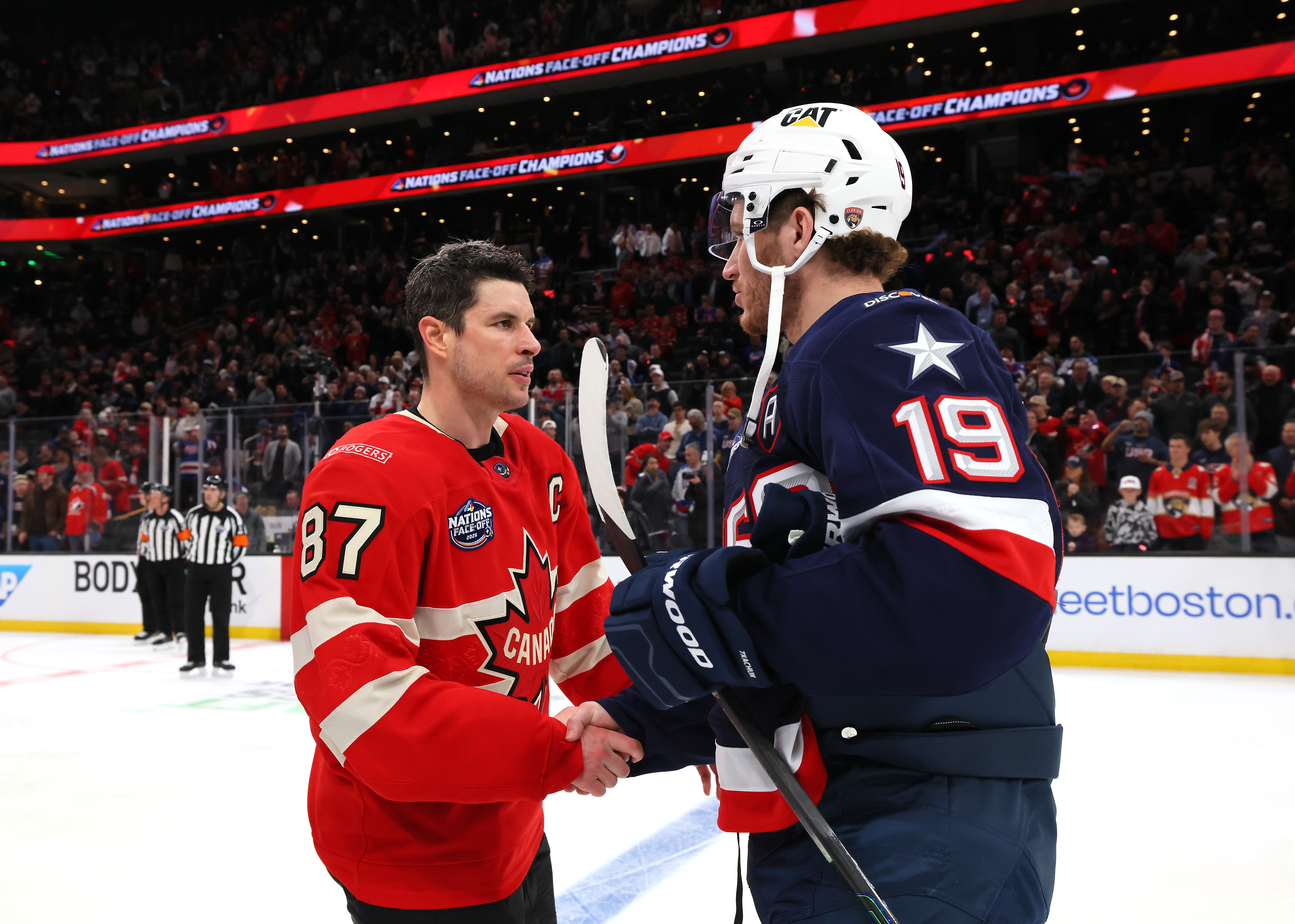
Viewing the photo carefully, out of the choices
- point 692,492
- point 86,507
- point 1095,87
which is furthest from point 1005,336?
point 86,507

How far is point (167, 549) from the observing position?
9.10m

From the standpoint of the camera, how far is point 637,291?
16.3 meters

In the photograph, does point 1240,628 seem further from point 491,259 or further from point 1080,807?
point 491,259

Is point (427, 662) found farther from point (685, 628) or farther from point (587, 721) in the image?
point (685, 628)

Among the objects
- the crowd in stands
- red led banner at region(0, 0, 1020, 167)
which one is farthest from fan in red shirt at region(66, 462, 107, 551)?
red led banner at region(0, 0, 1020, 167)

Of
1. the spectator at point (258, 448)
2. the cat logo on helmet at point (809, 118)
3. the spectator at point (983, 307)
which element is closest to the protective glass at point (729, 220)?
the cat logo on helmet at point (809, 118)

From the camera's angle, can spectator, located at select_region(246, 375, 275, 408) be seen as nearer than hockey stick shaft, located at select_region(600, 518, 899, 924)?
No

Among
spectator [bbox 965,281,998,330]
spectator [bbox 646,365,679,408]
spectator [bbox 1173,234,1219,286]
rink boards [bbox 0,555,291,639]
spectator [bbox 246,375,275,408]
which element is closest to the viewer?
spectator [bbox 646,365,679,408]

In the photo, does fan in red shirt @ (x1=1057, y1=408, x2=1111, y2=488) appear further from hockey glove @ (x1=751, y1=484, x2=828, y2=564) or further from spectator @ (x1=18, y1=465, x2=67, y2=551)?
spectator @ (x1=18, y1=465, x2=67, y2=551)

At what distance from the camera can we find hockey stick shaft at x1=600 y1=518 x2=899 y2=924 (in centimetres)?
100

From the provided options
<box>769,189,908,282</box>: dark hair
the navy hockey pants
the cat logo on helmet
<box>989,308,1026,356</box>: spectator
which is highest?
<box>989,308,1026,356</box>: spectator

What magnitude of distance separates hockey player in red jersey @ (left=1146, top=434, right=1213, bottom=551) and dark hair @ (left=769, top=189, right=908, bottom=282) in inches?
277

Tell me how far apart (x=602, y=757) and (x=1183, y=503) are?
719cm

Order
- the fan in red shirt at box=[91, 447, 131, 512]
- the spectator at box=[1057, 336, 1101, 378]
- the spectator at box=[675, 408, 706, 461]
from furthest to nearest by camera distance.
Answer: the fan in red shirt at box=[91, 447, 131, 512] → the spectator at box=[675, 408, 706, 461] → the spectator at box=[1057, 336, 1101, 378]
